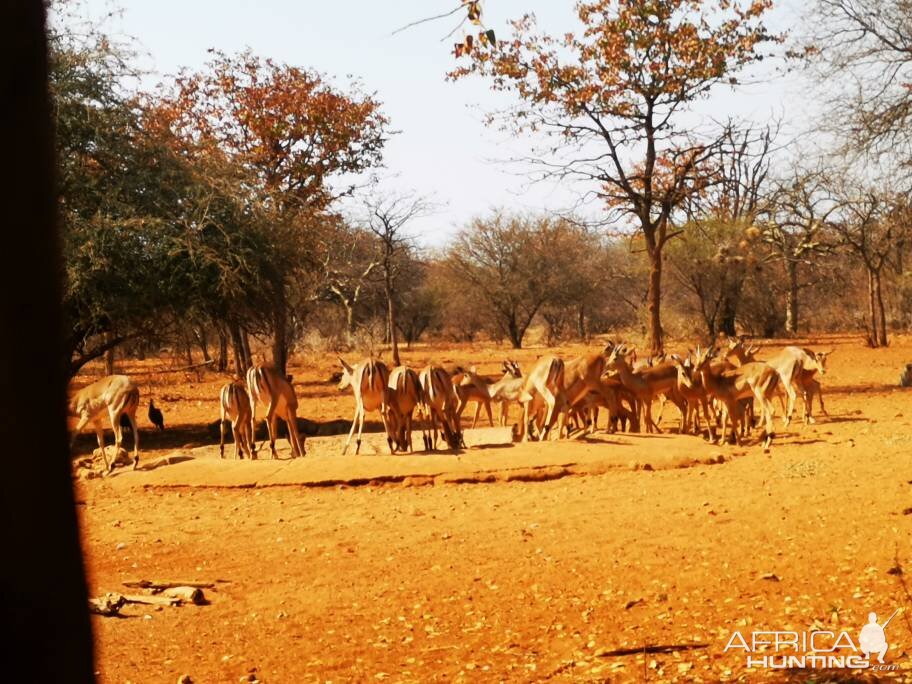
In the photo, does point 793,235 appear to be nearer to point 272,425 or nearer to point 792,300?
point 792,300

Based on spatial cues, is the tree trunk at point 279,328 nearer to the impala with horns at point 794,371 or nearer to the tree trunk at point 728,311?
the impala with horns at point 794,371

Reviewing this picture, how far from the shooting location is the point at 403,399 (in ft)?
44.7

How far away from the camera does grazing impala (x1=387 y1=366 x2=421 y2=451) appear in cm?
1359

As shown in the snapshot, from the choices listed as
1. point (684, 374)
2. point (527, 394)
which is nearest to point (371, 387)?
point (527, 394)

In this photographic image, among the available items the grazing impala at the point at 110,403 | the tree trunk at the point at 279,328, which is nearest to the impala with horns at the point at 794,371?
the tree trunk at the point at 279,328

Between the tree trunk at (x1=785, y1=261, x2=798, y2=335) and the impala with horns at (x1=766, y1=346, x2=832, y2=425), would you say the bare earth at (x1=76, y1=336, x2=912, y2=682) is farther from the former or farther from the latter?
the tree trunk at (x1=785, y1=261, x2=798, y2=335)

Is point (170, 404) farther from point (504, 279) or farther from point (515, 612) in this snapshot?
point (504, 279)

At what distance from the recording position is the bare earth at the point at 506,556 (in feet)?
18.5

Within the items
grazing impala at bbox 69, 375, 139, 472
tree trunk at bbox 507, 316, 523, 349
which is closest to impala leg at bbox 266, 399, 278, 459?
grazing impala at bbox 69, 375, 139, 472

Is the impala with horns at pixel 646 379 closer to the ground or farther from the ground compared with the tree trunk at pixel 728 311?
closer to the ground

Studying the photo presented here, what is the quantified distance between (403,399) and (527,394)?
202 cm

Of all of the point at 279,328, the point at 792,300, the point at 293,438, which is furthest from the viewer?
the point at 792,300

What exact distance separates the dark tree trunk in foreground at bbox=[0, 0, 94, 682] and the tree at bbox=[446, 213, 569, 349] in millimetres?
39702

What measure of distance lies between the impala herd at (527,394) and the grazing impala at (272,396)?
15 millimetres
